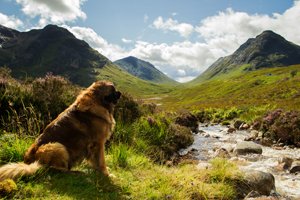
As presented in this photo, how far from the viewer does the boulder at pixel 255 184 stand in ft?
30.2

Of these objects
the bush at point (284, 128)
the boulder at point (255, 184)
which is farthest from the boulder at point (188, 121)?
the boulder at point (255, 184)

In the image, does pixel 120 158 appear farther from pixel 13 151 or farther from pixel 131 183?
pixel 13 151

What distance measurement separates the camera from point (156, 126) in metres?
16.5

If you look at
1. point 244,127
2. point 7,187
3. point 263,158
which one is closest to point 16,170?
point 7,187

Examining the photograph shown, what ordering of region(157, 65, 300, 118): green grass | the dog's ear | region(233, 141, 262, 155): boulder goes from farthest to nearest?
1. region(157, 65, 300, 118): green grass
2. region(233, 141, 262, 155): boulder
3. the dog's ear

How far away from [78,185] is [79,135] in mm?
1072

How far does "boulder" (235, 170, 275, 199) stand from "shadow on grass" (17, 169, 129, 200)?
3.54 meters

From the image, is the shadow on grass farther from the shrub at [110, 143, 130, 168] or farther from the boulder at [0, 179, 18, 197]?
the shrub at [110, 143, 130, 168]

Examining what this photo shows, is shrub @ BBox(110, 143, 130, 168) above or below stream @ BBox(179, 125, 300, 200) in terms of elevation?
above

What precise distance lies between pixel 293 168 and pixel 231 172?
15.9 ft

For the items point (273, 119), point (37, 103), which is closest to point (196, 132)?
point (273, 119)

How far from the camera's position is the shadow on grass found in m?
6.68

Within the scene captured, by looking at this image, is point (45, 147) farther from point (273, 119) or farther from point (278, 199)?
point (273, 119)

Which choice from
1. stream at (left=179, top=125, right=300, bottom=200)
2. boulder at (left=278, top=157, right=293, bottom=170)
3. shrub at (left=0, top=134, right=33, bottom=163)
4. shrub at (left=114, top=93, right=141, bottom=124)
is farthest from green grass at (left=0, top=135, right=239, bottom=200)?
shrub at (left=114, top=93, right=141, bottom=124)
